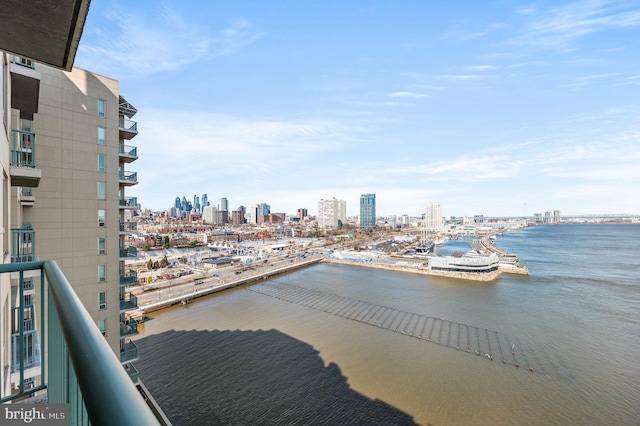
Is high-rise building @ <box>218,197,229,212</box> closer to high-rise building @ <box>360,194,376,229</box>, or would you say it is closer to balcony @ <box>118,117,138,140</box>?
high-rise building @ <box>360,194,376,229</box>

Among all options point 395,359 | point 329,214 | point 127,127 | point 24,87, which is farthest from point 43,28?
point 329,214

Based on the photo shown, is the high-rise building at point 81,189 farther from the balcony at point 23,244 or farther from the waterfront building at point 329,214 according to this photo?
the waterfront building at point 329,214

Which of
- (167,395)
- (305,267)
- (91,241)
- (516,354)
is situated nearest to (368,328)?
(516,354)

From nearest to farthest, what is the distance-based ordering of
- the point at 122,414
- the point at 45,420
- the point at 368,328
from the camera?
the point at 122,414, the point at 45,420, the point at 368,328

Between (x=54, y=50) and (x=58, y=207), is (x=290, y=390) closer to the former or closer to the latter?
(x=58, y=207)

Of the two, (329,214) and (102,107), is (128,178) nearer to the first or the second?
(102,107)

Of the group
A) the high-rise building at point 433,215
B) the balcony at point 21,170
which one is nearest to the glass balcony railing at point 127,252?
the balcony at point 21,170
